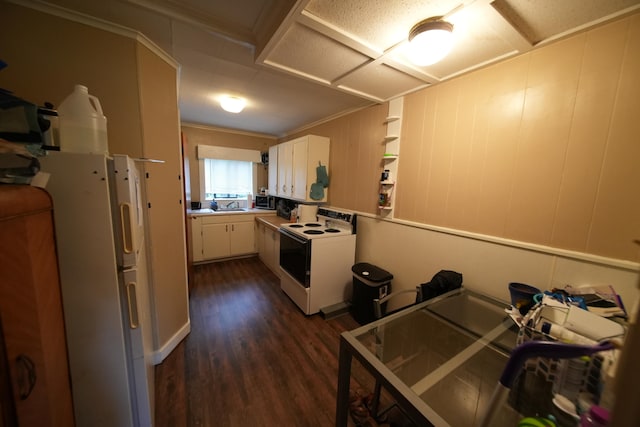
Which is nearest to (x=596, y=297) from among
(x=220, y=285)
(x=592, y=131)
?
(x=592, y=131)

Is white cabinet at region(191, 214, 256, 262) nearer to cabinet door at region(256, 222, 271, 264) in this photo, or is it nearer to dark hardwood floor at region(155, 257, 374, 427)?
A: cabinet door at region(256, 222, 271, 264)

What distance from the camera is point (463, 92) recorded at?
1619 millimetres

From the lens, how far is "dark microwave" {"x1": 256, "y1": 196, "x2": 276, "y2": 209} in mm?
4324

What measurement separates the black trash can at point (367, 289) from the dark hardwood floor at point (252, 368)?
Result: 0.18 metres

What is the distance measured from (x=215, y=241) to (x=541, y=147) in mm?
3980

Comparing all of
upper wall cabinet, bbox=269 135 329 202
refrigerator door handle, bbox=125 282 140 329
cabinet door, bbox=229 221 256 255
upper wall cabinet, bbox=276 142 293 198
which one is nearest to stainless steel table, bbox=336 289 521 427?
refrigerator door handle, bbox=125 282 140 329

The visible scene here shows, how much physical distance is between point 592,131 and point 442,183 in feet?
2.59

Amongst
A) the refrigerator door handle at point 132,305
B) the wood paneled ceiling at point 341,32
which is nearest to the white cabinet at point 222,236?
the wood paneled ceiling at point 341,32

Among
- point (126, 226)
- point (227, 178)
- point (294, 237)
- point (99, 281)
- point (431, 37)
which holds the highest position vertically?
point (431, 37)

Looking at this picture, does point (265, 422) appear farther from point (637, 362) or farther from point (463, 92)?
point (463, 92)

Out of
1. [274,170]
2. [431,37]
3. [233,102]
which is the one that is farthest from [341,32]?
[274,170]

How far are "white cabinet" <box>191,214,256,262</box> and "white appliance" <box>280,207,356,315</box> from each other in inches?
55.5

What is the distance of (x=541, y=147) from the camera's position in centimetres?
130

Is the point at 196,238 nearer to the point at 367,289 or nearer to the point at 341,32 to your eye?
the point at 367,289
